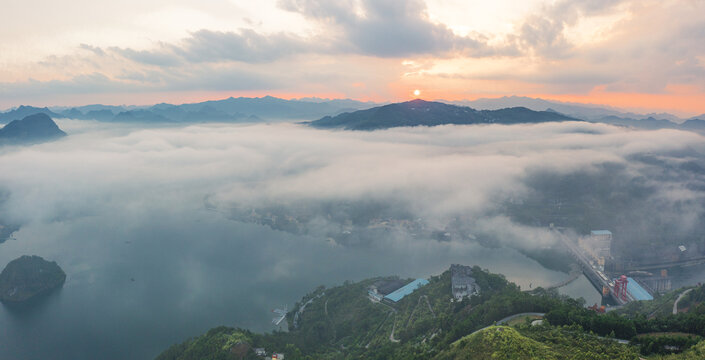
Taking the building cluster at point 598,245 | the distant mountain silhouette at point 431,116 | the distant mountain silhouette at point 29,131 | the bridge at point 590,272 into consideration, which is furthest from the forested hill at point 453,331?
the distant mountain silhouette at point 29,131

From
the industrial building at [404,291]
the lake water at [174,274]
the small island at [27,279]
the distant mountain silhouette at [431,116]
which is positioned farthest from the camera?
the distant mountain silhouette at [431,116]

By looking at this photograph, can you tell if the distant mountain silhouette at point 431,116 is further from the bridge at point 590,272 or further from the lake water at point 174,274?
the bridge at point 590,272

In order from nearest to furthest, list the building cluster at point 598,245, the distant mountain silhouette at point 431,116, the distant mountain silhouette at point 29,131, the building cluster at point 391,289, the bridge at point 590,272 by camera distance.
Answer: the building cluster at point 391,289, the bridge at point 590,272, the building cluster at point 598,245, the distant mountain silhouette at point 29,131, the distant mountain silhouette at point 431,116

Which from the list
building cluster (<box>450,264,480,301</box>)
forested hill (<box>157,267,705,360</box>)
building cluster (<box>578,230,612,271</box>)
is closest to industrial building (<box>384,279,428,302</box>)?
forested hill (<box>157,267,705,360</box>)

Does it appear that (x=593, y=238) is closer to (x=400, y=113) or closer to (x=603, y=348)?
(x=603, y=348)

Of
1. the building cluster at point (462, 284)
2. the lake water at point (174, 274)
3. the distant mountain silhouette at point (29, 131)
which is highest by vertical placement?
the distant mountain silhouette at point (29, 131)

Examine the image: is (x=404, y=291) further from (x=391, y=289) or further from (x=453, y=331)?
(x=453, y=331)

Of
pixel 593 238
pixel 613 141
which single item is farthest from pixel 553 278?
pixel 613 141

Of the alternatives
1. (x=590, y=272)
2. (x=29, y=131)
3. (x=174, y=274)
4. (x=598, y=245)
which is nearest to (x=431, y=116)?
(x=598, y=245)
